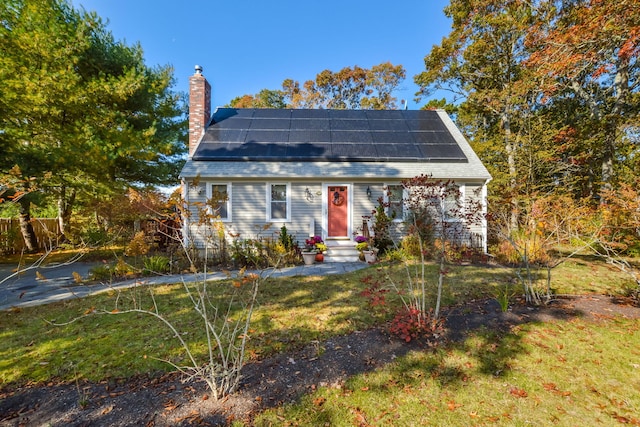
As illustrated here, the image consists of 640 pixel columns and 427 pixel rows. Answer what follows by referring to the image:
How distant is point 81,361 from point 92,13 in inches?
525

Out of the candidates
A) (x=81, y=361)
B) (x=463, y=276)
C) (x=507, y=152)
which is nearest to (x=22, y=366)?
(x=81, y=361)

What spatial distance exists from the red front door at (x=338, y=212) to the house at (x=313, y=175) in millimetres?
36

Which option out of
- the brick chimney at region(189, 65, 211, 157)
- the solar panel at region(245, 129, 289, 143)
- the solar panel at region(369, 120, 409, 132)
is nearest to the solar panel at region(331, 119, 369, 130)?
the solar panel at region(369, 120, 409, 132)

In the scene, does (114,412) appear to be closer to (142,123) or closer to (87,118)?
(87,118)

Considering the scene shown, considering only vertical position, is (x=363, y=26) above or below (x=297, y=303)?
above

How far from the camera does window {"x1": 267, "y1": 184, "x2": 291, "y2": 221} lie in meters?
9.77

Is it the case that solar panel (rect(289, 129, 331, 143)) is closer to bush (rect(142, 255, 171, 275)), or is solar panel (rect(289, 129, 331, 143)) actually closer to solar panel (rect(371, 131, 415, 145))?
solar panel (rect(371, 131, 415, 145))

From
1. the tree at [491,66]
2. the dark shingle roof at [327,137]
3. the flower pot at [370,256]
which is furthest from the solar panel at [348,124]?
the tree at [491,66]

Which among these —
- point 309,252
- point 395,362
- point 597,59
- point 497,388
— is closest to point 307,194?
point 309,252

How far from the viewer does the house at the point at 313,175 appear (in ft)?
30.9

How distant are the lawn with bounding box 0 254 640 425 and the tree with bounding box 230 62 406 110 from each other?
25.2 metres

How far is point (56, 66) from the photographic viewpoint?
9531mm

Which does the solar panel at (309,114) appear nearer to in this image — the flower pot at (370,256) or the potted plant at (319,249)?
the potted plant at (319,249)

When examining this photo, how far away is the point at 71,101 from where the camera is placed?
9.62m
